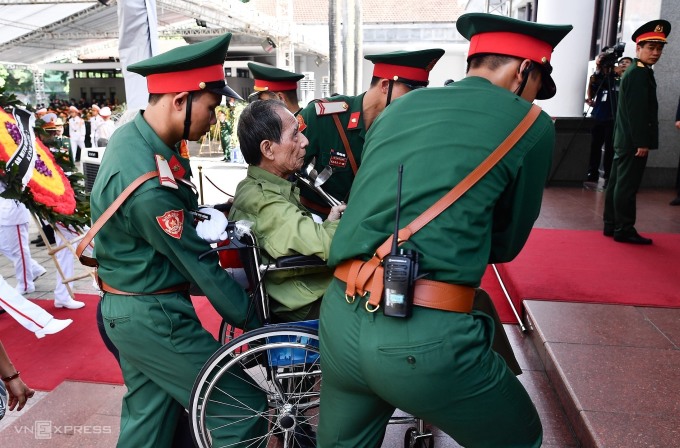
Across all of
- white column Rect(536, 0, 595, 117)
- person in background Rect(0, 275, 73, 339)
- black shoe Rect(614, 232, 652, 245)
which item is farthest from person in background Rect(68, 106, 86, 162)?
black shoe Rect(614, 232, 652, 245)

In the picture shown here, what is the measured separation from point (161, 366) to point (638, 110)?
14.4 ft

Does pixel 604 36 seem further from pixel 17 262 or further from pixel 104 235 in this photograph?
pixel 104 235

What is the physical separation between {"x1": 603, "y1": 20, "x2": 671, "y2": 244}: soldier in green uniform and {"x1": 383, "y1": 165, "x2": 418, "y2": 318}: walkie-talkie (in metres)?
4.11

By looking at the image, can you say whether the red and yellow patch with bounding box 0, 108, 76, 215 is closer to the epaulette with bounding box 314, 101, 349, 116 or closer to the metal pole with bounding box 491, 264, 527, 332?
the epaulette with bounding box 314, 101, 349, 116

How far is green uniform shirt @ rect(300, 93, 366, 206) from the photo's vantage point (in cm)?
307

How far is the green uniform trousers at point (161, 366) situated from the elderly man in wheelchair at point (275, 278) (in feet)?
0.15

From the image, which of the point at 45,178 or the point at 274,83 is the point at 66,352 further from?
the point at 274,83

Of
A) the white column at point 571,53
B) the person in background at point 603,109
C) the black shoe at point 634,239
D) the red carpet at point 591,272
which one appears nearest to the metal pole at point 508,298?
the red carpet at point 591,272

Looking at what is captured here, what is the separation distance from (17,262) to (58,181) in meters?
1.12

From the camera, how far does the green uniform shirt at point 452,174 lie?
1361 mm

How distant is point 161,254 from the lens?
75.8 inches

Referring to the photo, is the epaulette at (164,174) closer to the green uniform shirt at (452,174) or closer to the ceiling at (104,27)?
the green uniform shirt at (452,174)

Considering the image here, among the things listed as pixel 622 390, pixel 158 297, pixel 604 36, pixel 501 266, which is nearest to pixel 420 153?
pixel 158 297
